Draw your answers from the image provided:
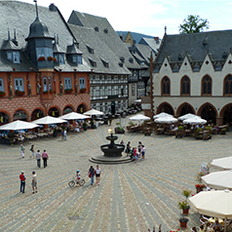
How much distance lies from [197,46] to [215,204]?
117 feet

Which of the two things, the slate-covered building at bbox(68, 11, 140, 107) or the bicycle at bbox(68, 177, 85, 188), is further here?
the slate-covered building at bbox(68, 11, 140, 107)

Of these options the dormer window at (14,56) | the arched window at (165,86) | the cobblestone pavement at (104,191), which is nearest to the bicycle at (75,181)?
the cobblestone pavement at (104,191)

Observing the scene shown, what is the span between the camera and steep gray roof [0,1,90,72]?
34.9 m

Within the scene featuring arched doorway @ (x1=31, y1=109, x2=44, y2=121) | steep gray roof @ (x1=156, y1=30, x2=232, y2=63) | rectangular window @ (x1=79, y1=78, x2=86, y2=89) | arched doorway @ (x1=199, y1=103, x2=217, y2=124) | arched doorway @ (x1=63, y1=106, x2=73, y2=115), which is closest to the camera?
arched doorway @ (x1=31, y1=109, x2=44, y2=121)

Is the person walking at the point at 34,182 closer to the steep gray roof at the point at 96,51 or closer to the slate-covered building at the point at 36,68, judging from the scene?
the slate-covered building at the point at 36,68

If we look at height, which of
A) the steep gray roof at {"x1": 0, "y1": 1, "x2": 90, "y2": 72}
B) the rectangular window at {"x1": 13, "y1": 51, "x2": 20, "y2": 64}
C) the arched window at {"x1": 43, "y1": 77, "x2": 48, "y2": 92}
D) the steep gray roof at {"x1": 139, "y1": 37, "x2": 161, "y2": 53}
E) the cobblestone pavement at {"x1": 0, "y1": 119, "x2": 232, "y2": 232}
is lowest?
the cobblestone pavement at {"x1": 0, "y1": 119, "x2": 232, "y2": 232}

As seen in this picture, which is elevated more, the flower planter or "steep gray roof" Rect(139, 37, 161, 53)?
"steep gray roof" Rect(139, 37, 161, 53)

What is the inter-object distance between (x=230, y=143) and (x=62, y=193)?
1837 cm

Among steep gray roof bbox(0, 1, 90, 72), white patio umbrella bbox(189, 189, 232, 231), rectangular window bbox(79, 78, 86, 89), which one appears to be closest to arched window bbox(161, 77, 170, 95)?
steep gray roof bbox(0, 1, 90, 72)

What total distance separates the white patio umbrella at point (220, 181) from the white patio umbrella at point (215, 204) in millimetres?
1727

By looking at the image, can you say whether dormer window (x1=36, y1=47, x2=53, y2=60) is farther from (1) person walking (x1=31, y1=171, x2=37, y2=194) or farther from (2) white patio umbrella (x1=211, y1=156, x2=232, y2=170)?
(2) white patio umbrella (x1=211, y1=156, x2=232, y2=170)

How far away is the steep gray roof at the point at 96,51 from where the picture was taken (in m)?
45.2

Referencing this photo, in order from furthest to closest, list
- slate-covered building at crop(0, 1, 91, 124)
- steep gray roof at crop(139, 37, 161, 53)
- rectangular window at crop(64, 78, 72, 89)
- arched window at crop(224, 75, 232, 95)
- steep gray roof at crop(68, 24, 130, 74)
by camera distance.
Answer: steep gray roof at crop(139, 37, 161, 53) → steep gray roof at crop(68, 24, 130, 74) → rectangular window at crop(64, 78, 72, 89) → arched window at crop(224, 75, 232, 95) → slate-covered building at crop(0, 1, 91, 124)

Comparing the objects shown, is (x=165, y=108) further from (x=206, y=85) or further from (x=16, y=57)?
(x=16, y=57)
